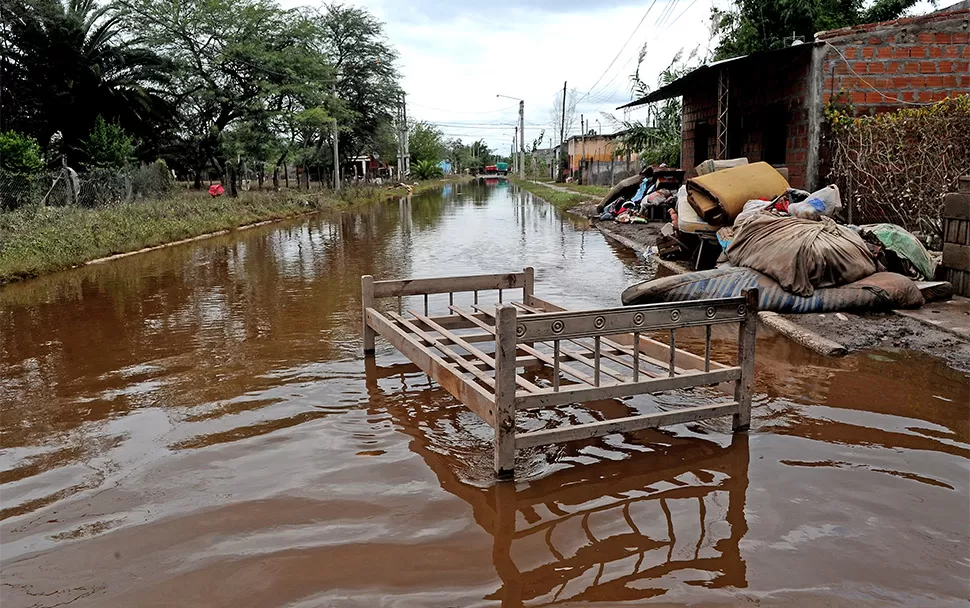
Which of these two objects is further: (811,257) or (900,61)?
(900,61)

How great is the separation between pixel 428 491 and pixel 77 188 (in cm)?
1849

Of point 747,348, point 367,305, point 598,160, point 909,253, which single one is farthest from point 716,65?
point 598,160

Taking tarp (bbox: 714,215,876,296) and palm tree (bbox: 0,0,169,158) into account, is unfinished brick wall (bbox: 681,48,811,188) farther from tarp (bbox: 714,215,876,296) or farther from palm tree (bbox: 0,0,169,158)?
palm tree (bbox: 0,0,169,158)

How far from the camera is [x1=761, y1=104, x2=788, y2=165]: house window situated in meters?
12.9

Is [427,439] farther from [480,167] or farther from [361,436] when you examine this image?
[480,167]

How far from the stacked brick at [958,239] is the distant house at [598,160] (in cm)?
2790

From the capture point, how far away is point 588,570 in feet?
9.64

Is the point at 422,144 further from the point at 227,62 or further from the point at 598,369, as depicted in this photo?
the point at 598,369

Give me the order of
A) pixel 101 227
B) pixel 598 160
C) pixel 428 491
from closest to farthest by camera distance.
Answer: pixel 428 491 → pixel 101 227 → pixel 598 160

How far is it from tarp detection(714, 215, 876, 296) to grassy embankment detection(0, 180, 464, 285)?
33.1 feet

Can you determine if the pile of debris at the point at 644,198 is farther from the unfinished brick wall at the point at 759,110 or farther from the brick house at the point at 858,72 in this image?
the brick house at the point at 858,72

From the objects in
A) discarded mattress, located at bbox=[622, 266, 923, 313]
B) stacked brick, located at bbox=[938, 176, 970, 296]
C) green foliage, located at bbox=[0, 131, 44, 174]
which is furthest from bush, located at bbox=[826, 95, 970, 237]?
green foliage, located at bbox=[0, 131, 44, 174]

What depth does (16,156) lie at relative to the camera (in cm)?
1797

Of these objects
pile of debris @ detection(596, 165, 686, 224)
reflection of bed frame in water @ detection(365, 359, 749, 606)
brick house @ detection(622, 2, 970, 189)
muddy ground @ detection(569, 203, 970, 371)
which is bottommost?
reflection of bed frame in water @ detection(365, 359, 749, 606)
